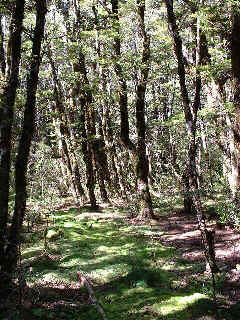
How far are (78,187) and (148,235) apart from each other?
11.0 metres

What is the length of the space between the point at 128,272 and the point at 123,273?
0.17 metres

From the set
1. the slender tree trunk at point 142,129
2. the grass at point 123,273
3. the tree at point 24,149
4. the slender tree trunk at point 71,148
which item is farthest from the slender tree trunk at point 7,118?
the slender tree trunk at point 71,148

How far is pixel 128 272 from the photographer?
12.3 m

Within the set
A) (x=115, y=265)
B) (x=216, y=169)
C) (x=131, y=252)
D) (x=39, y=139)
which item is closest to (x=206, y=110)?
(x=131, y=252)

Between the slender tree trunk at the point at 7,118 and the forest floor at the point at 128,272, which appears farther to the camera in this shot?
the slender tree trunk at the point at 7,118

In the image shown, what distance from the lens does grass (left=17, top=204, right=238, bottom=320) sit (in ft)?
30.6

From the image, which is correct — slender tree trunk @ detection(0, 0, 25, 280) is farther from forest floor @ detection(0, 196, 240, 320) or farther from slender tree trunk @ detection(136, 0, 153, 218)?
slender tree trunk @ detection(136, 0, 153, 218)

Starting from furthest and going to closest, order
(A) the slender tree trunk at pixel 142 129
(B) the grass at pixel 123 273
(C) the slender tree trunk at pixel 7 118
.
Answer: (A) the slender tree trunk at pixel 142 129
(C) the slender tree trunk at pixel 7 118
(B) the grass at pixel 123 273

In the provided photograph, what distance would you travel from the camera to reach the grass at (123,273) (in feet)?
30.6

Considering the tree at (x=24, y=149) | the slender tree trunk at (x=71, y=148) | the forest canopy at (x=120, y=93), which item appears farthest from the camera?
the slender tree trunk at (x=71, y=148)

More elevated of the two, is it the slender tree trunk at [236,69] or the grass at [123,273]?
the slender tree trunk at [236,69]

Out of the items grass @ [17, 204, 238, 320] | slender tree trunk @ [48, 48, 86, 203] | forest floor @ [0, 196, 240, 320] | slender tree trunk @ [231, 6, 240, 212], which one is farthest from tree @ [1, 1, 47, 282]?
slender tree trunk @ [48, 48, 86, 203]

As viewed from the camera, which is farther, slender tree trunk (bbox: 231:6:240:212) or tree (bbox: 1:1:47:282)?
slender tree trunk (bbox: 231:6:240:212)

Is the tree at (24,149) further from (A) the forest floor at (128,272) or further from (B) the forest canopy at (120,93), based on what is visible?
(A) the forest floor at (128,272)
